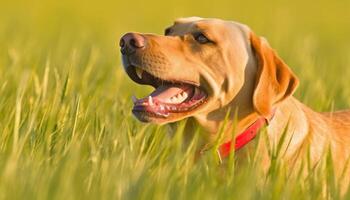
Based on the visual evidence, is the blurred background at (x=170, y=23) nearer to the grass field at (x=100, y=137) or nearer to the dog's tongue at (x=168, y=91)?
the grass field at (x=100, y=137)

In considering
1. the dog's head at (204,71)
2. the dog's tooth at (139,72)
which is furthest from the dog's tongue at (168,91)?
the dog's tooth at (139,72)

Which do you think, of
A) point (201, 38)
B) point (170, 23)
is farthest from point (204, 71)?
point (170, 23)

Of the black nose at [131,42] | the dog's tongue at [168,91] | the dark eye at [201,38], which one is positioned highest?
the black nose at [131,42]

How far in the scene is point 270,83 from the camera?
534 centimetres

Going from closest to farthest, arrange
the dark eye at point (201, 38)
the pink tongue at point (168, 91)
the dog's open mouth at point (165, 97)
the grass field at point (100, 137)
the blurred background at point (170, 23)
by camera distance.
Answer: the grass field at point (100, 137)
the dog's open mouth at point (165, 97)
the pink tongue at point (168, 91)
the dark eye at point (201, 38)
the blurred background at point (170, 23)

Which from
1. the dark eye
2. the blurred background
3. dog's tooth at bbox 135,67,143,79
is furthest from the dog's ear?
the blurred background

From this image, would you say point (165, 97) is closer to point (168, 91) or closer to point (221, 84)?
point (168, 91)

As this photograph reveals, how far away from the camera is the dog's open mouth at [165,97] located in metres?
5.19

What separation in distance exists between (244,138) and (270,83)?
310mm

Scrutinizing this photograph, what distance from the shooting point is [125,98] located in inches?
258

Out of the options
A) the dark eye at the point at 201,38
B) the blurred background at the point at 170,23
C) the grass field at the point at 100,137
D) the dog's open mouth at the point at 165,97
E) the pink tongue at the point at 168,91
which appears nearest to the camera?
the grass field at the point at 100,137

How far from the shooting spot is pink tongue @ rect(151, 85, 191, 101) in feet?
17.6

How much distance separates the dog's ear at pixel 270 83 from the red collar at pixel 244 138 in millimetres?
94

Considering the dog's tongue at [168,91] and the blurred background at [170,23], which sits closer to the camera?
the dog's tongue at [168,91]
